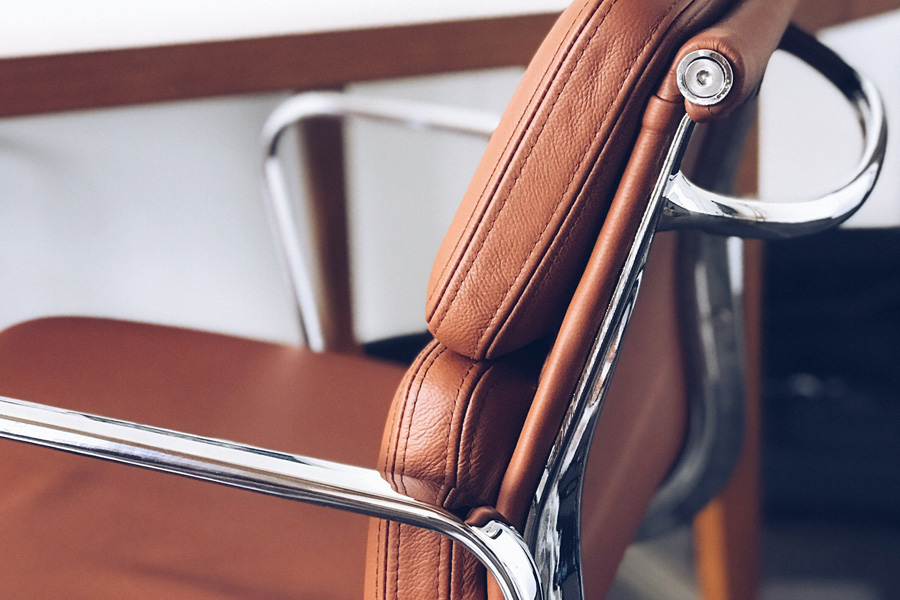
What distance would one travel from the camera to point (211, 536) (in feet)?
1.64

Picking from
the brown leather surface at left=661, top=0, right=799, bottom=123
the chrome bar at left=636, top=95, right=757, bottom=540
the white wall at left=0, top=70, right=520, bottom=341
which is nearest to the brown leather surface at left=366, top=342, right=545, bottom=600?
the brown leather surface at left=661, top=0, right=799, bottom=123

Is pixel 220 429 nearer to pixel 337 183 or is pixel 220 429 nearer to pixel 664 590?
pixel 337 183

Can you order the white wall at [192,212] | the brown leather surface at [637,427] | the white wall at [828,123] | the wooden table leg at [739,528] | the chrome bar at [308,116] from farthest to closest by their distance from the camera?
the white wall at [828,123], the white wall at [192,212], the wooden table leg at [739,528], the chrome bar at [308,116], the brown leather surface at [637,427]

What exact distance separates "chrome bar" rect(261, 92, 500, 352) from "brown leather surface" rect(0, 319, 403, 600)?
0.11 m

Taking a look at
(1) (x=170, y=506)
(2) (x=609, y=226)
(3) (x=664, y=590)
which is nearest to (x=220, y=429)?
(1) (x=170, y=506)

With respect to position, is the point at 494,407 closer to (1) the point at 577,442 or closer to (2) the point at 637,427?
(1) the point at 577,442

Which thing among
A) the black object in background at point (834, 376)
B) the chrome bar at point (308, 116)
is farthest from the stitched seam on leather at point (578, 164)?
the black object in background at point (834, 376)

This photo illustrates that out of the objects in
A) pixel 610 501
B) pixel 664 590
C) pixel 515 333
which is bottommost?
pixel 664 590

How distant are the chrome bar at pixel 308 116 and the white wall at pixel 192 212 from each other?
38cm

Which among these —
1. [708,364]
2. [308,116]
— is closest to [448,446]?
[708,364]

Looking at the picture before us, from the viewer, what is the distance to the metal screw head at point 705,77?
0.28 metres

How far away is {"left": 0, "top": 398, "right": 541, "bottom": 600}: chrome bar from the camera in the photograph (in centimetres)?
32

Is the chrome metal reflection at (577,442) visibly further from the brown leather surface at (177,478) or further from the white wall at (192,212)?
the white wall at (192,212)

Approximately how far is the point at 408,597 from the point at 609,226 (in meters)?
0.18
